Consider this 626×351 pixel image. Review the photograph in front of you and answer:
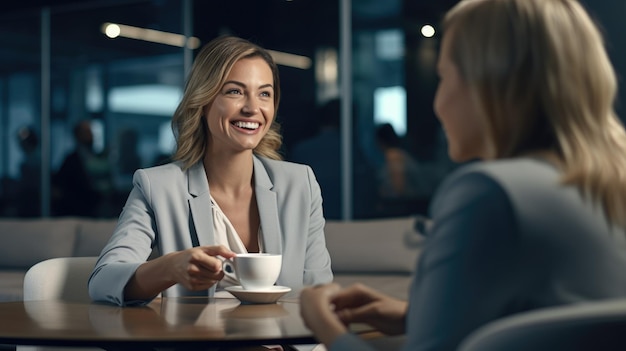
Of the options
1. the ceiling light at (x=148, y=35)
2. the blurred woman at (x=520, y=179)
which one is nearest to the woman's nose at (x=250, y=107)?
the blurred woman at (x=520, y=179)

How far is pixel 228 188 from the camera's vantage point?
241cm

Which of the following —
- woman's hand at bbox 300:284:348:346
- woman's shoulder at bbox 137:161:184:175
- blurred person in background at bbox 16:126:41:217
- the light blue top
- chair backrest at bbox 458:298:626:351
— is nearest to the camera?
chair backrest at bbox 458:298:626:351

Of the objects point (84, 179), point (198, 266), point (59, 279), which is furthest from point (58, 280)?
point (84, 179)

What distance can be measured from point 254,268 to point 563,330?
0.99 metres

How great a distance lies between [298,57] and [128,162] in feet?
6.57

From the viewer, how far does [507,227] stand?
98 centimetres

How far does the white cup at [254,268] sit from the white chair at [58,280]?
52 cm

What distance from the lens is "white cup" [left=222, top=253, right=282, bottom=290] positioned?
69.2 inches

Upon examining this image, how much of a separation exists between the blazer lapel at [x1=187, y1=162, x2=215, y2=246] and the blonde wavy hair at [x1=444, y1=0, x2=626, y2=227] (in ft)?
3.98

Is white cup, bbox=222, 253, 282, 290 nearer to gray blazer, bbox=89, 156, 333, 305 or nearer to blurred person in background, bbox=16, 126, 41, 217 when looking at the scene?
gray blazer, bbox=89, 156, 333, 305

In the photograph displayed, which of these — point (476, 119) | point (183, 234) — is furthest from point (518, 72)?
point (183, 234)

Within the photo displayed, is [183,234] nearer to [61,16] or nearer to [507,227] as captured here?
[507,227]

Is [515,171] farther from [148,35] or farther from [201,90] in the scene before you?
[148,35]

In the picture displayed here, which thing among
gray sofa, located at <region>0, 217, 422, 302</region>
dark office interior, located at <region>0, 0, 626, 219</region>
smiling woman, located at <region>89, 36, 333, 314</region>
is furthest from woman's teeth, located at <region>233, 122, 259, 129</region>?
dark office interior, located at <region>0, 0, 626, 219</region>
